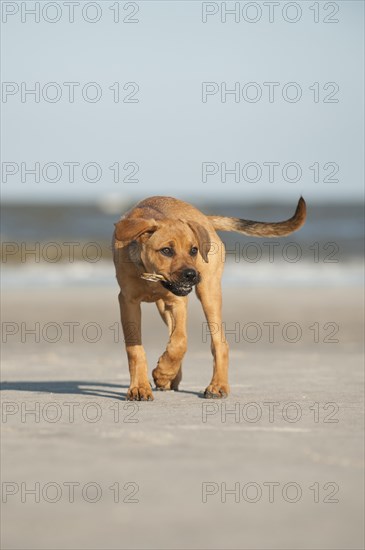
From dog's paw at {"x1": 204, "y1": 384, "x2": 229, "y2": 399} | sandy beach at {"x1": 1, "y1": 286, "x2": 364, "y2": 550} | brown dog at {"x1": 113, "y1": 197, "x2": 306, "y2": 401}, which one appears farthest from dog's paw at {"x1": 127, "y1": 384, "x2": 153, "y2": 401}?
dog's paw at {"x1": 204, "y1": 384, "x2": 229, "y2": 399}

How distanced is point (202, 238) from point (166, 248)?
0.39 metres

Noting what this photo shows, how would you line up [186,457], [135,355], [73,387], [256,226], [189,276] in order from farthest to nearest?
[256,226] → [73,387] → [135,355] → [189,276] → [186,457]

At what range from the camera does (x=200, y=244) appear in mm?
8430

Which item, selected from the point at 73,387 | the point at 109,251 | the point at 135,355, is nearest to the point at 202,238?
the point at 135,355

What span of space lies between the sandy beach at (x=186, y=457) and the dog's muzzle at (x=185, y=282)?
0.80m

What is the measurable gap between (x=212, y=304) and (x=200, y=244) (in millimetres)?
483

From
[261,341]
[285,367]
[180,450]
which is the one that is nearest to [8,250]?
[261,341]

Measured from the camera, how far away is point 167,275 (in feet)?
26.6

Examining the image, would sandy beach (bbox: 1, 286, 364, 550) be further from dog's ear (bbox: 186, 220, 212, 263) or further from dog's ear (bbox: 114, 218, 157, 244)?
dog's ear (bbox: 114, 218, 157, 244)

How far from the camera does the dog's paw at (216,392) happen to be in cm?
842

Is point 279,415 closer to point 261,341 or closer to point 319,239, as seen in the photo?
point 261,341

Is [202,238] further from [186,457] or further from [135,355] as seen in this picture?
[186,457]

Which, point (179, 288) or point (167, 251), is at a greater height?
point (167, 251)

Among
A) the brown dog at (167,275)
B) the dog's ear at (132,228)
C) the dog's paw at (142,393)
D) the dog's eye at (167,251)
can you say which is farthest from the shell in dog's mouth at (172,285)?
the dog's paw at (142,393)
